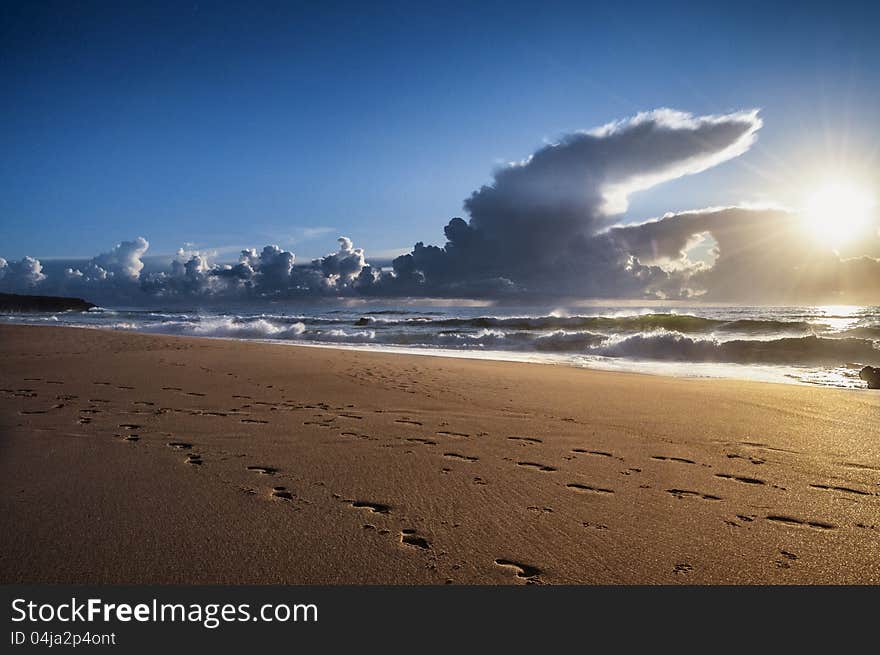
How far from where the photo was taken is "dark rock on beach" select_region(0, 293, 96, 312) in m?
103

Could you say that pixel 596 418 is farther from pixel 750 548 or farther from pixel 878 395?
pixel 878 395

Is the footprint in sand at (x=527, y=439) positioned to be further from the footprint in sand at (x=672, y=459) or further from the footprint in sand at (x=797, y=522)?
the footprint in sand at (x=797, y=522)

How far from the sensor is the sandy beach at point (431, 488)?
244 centimetres

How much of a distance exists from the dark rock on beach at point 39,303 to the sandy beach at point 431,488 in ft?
398

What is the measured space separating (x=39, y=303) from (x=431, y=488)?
142 meters

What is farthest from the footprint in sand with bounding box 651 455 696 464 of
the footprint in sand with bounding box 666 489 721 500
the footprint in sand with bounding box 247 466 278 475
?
the footprint in sand with bounding box 247 466 278 475

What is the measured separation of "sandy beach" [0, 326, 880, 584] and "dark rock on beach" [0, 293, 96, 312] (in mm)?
121337

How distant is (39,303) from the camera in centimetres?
10994

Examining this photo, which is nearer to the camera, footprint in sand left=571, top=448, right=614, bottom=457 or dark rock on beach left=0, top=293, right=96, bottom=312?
footprint in sand left=571, top=448, right=614, bottom=457

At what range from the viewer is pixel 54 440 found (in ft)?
15.0

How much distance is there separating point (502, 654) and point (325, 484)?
6.45 ft

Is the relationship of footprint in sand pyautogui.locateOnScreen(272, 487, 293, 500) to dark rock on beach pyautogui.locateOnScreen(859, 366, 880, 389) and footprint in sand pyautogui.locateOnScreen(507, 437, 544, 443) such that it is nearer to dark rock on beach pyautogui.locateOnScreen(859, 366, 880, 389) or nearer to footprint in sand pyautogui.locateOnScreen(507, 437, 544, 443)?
footprint in sand pyautogui.locateOnScreen(507, 437, 544, 443)

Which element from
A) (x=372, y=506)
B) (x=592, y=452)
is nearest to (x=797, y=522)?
(x=592, y=452)

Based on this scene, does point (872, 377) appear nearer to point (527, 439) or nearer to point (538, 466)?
point (527, 439)
